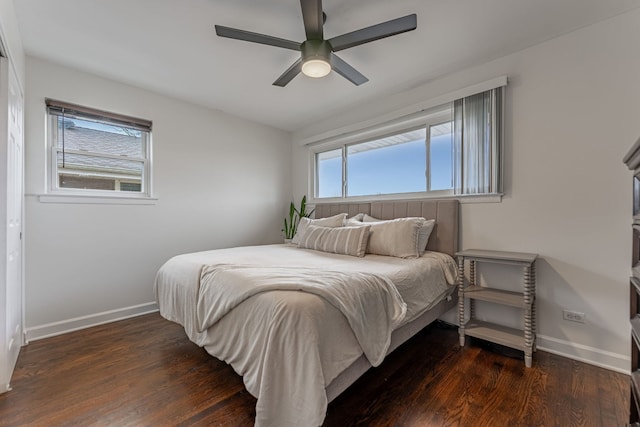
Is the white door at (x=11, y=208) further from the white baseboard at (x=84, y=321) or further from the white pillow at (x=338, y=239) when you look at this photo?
the white pillow at (x=338, y=239)

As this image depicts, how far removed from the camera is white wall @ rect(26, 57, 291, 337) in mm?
2500

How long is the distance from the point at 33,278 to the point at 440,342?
366cm

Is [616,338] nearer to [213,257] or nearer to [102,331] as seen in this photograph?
[213,257]

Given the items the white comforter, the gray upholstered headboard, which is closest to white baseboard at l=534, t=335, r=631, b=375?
the gray upholstered headboard

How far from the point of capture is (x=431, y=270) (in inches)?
88.8

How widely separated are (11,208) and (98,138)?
1.32 metres

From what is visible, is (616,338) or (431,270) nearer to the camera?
(616,338)

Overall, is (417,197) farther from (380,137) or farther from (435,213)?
(380,137)

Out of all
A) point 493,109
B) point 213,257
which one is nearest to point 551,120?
point 493,109

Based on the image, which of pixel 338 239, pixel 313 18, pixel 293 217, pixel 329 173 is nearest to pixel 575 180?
pixel 338 239

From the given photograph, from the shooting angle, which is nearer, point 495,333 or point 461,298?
point 495,333

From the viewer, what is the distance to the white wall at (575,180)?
195cm

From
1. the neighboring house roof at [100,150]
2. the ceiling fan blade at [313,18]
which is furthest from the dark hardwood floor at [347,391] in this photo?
the ceiling fan blade at [313,18]

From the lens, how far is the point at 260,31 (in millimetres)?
2135
